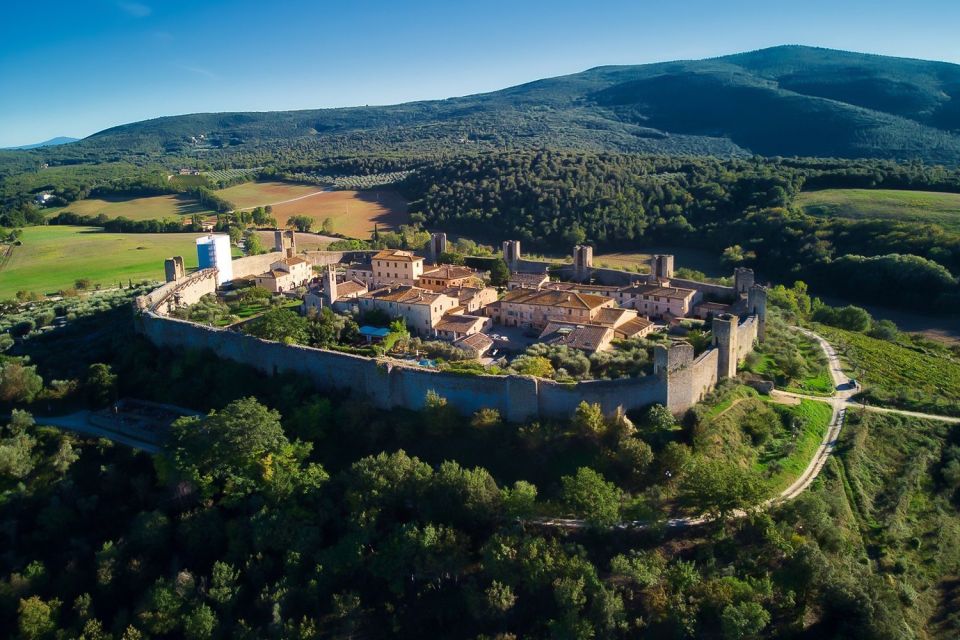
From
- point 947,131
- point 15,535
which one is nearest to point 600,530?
point 15,535

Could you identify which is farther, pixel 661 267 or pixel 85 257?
pixel 85 257

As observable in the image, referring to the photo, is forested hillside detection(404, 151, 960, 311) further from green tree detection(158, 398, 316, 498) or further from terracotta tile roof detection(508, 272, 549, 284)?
green tree detection(158, 398, 316, 498)

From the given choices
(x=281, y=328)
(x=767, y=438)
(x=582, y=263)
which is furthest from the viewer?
(x=582, y=263)

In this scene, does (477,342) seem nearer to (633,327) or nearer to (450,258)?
(633,327)

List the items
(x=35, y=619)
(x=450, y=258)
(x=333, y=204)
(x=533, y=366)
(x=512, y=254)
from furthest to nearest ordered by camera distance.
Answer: (x=333, y=204) → (x=450, y=258) → (x=512, y=254) → (x=533, y=366) → (x=35, y=619)

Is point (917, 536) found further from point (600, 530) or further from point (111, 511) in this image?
point (111, 511)

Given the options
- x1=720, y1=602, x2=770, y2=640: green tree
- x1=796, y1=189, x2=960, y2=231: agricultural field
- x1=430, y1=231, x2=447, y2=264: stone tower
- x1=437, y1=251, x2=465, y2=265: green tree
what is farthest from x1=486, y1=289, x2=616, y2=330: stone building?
x1=796, y1=189, x2=960, y2=231: agricultural field

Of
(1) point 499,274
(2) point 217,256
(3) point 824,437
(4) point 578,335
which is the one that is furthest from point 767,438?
(2) point 217,256
